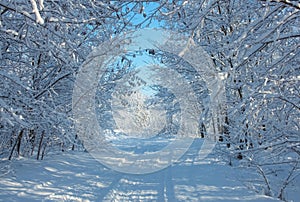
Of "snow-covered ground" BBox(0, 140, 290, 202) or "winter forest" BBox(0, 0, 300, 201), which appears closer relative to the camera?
"winter forest" BBox(0, 0, 300, 201)

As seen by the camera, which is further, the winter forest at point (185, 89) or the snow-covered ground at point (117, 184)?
the snow-covered ground at point (117, 184)

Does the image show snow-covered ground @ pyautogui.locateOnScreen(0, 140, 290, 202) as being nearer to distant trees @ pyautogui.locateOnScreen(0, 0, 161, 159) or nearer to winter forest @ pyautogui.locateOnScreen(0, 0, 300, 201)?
winter forest @ pyautogui.locateOnScreen(0, 0, 300, 201)

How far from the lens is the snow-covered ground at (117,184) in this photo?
5079 millimetres

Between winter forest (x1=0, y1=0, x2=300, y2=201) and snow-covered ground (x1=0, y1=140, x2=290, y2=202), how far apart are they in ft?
0.08

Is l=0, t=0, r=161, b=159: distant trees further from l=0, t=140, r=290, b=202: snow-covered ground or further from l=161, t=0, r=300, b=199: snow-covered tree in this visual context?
l=0, t=140, r=290, b=202: snow-covered ground

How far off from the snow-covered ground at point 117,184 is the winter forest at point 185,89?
0.02 m

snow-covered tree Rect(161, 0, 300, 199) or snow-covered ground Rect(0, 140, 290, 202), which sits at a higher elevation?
snow-covered tree Rect(161, 0, 300, 199)

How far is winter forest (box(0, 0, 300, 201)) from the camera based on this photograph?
8.60 ft

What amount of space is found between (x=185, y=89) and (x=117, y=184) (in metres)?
5.29

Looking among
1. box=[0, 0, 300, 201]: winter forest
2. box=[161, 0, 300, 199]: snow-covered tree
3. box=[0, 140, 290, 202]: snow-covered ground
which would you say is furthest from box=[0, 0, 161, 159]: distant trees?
box=[0, 140, 290, 202]: snow-covered ground

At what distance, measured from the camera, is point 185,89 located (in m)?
10.2

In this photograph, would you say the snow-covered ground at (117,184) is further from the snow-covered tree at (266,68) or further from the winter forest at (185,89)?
the snow-covered tree at (266,68)

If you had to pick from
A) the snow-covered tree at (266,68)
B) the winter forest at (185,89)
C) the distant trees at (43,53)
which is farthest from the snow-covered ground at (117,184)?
the snow-covered tree at (266,68)

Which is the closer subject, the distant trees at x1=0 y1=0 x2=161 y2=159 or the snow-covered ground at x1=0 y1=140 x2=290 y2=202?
the distant trees at x1=0 y1=0 x2=161 y2=159
